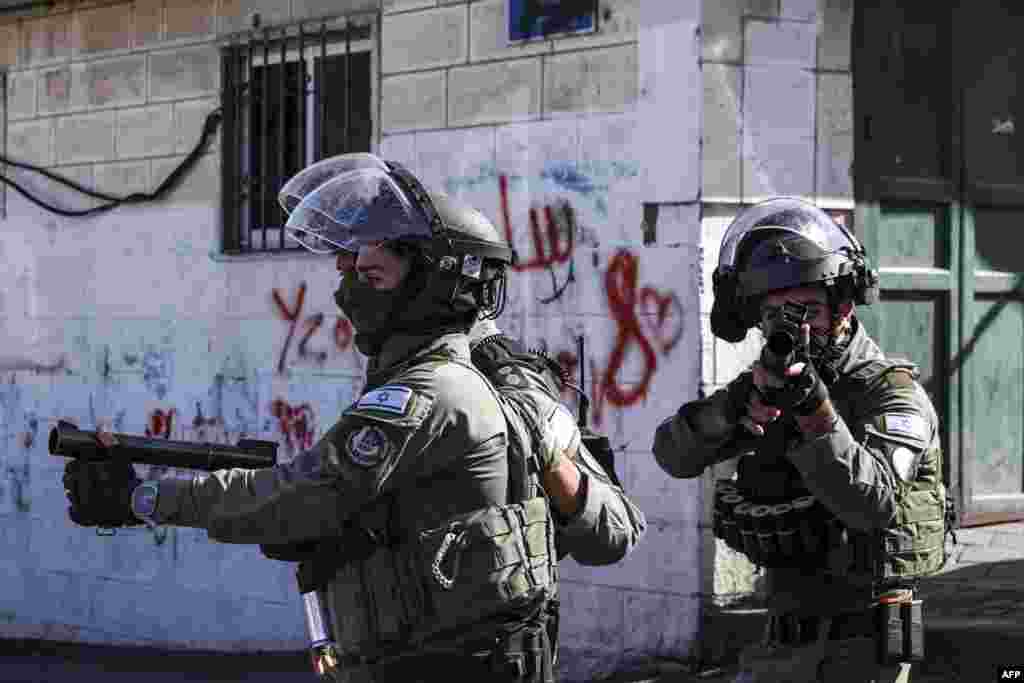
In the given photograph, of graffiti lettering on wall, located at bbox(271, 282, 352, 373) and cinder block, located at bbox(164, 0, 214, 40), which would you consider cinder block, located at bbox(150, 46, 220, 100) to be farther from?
graffiti lettering on wall, located at bbox(271, 282, 352, 373)

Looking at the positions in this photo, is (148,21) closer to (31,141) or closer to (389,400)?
(31,141)

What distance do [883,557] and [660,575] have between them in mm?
3057

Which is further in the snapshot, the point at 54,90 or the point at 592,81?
the point at 54,90

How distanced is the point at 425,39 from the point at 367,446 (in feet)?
15.9

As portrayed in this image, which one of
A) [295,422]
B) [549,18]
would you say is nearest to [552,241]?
[549,18]

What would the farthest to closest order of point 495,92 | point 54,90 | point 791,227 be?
point 54,90 < point 495,92 < point 791,227

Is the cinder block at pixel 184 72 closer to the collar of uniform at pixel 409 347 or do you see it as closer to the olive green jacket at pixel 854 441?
the olive green jacket at pixel 854 441

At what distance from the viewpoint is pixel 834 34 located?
700cm

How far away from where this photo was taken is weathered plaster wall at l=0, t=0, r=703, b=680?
6.93 m

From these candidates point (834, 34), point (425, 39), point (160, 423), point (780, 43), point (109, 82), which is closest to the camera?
point (780, 43)

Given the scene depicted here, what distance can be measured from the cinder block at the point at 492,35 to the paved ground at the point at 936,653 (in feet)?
8.86

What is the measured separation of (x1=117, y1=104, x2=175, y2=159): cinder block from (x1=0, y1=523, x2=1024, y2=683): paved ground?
273 cm

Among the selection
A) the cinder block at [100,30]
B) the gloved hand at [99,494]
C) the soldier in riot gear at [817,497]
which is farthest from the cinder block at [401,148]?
the gloved hand at [99,494]

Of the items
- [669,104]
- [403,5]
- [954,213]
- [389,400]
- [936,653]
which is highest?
[403,5]
